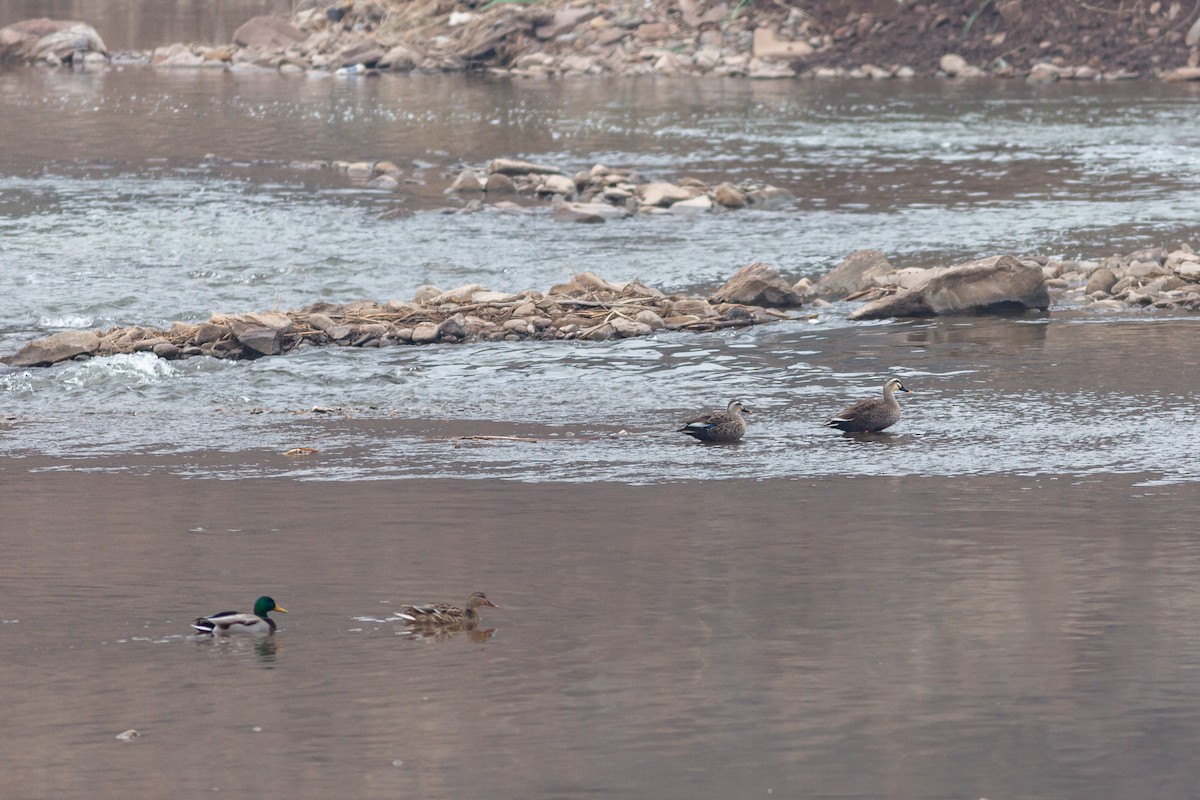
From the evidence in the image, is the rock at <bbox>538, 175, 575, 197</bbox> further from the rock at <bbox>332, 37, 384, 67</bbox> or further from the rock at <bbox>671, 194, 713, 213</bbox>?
the rock at <bbox>332, 37, 384, 67</bbox>

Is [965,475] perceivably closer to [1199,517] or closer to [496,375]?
[1199,517]

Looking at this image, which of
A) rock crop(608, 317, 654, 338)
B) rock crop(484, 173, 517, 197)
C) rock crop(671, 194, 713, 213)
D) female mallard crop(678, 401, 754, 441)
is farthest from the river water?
rock crop(484, 173, 517, 197)

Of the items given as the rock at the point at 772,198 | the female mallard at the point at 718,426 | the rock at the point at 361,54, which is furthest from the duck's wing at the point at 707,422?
the rock at the point at 361,54

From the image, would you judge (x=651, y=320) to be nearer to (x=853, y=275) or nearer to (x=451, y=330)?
(x=451, y=330)

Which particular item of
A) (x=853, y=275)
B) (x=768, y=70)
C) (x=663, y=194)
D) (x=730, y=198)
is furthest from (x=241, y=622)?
(x=768, y=70)

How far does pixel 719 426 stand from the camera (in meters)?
13.9

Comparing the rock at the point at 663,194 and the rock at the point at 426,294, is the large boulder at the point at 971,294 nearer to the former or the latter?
the rock at the point at 426,294

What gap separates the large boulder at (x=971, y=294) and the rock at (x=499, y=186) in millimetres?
12638

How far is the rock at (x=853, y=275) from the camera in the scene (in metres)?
21.8

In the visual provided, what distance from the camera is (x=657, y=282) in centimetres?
2272

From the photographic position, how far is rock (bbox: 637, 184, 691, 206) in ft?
97.6

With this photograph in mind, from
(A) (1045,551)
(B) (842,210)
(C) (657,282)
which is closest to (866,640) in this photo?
(A) (1045,551)

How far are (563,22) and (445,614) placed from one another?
57.5 metres

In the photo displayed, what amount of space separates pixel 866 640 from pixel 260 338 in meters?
10.5
